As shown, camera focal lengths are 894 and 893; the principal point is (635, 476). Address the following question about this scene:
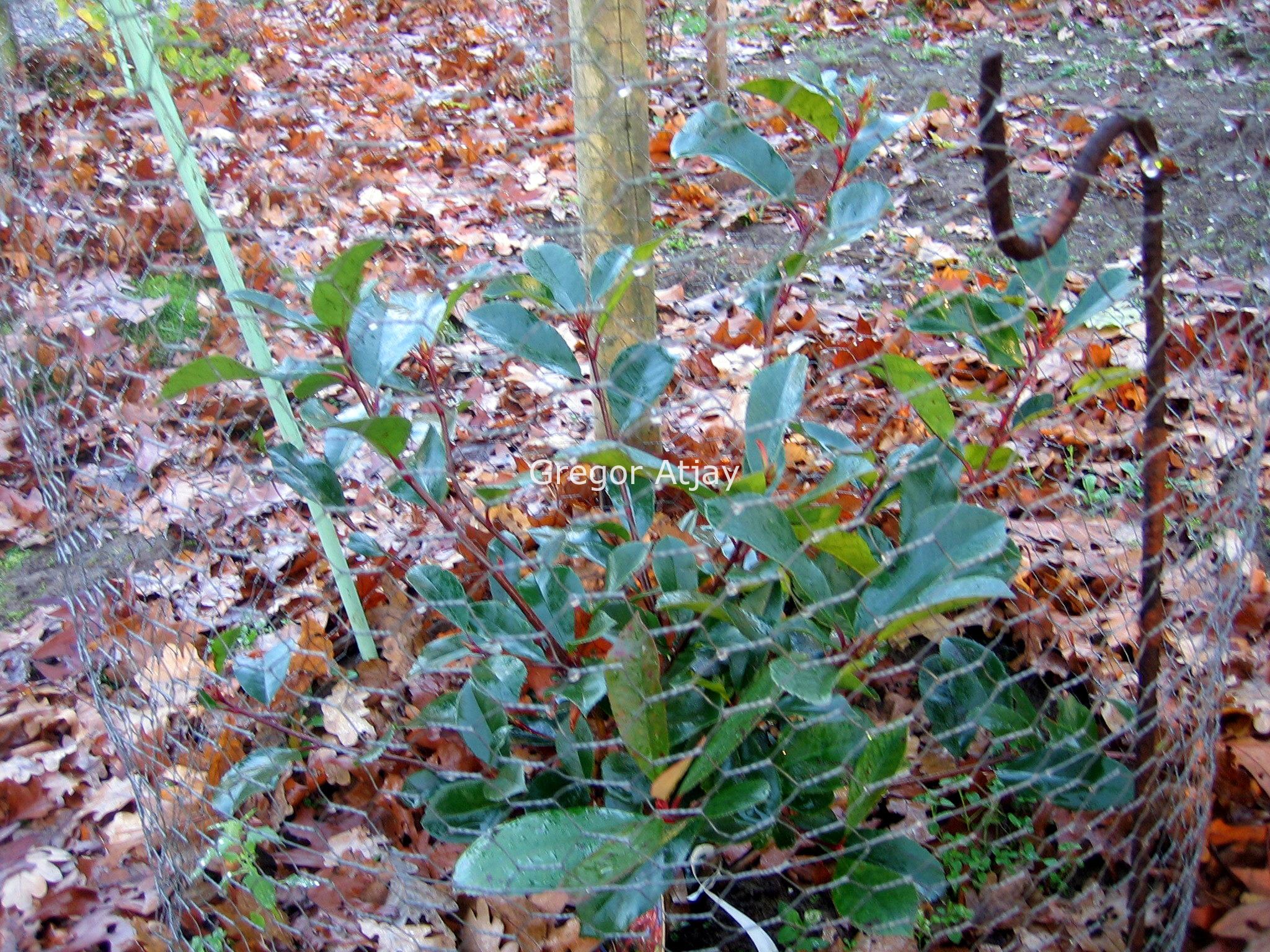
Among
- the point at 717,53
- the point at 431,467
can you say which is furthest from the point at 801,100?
the point at 717,53

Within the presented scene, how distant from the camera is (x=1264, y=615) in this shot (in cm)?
158

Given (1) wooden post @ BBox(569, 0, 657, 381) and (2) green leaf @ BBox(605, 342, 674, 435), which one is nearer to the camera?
(2) green leaf @ BBox(605, 342, 674, 435)

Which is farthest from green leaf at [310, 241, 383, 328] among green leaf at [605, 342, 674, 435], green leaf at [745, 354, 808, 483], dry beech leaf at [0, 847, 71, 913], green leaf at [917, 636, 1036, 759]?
dry beech leaf at [0, 847, 71, 913]

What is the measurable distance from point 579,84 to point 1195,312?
169cm

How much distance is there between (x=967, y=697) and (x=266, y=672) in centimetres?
100

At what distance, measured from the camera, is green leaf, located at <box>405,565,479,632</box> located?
4.03ft

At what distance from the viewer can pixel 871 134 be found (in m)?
1.18

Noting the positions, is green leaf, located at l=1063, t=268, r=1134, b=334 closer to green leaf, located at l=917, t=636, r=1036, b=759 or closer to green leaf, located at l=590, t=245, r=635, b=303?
green leaf, located at l=917, t=636, r=1036, b=759

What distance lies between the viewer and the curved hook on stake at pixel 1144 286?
0.89m

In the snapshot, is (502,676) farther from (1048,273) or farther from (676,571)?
(1048,273)

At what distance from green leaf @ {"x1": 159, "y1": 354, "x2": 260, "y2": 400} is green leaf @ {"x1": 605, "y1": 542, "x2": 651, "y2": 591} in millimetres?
474

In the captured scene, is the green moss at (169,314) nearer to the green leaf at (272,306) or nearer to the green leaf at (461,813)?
the green leaf at (272,306)

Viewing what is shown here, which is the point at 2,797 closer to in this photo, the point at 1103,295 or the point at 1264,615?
the point at 1103,295

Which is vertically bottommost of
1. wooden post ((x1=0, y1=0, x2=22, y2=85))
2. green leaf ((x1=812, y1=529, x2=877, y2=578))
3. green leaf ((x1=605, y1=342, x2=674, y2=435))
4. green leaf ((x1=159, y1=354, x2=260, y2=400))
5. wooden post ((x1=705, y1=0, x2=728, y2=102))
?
green leaf ((x1=812, y1=529, x2=877, y2=578))
